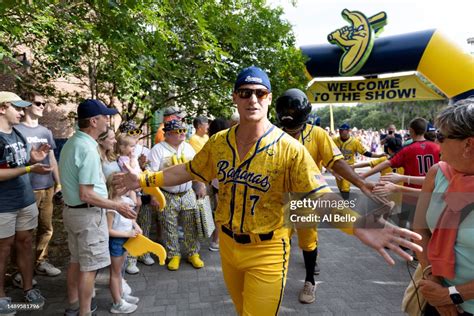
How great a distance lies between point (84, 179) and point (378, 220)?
236cm

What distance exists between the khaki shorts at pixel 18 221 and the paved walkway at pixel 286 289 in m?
0.90

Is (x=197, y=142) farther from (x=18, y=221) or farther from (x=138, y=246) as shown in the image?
(x=18, y=221)

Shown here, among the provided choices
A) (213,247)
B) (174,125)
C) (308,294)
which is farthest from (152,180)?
(213,247)

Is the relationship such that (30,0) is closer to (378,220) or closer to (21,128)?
(21,128)

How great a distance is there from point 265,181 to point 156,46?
106 inches

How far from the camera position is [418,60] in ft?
31.2

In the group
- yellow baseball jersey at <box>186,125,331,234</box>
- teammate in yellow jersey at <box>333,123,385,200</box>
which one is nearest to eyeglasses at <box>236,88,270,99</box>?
yellow baseball jersey at <box>186,125,331,234</box>

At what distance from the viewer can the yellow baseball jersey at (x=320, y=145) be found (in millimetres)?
3140

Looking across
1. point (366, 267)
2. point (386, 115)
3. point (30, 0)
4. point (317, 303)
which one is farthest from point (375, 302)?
point (386, 115)

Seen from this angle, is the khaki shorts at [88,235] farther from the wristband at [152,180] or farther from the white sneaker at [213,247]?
the white sneaker at [213,247]

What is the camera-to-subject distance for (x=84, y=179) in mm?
Result: 2717

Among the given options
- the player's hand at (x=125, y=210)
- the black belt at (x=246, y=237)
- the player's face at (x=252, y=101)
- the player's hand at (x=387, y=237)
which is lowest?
the black belt at (x=246, y=237)

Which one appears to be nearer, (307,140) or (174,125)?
(307,140)

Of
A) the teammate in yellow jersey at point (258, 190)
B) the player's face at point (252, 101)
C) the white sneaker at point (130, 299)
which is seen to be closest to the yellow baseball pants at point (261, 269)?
the teammate in yellow jersey at point (258, 190)
